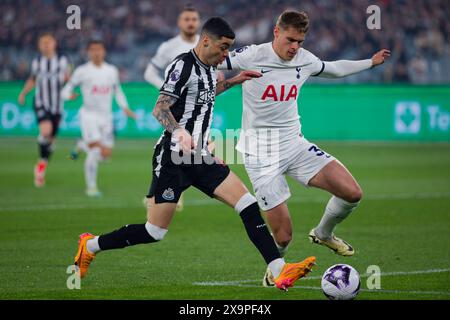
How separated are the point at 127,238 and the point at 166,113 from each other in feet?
3.89

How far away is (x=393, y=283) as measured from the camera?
8.35 m

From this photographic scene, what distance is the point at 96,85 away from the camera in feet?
58.4

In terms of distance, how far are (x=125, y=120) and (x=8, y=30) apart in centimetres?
619

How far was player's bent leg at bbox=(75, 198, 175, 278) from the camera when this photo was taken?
26.5 feet

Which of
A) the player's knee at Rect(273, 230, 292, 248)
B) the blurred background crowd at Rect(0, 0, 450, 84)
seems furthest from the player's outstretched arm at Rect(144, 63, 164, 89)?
the blurred background crowd at Rect(0, 0, 450, 84)

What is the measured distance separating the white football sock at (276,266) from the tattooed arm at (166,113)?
52.9 inches

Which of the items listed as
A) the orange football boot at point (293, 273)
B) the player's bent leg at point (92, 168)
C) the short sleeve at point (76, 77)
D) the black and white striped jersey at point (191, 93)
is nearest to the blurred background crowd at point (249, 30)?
the short sleeve at point (76, 77)

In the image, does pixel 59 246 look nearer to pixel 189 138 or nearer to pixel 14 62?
pixel 189 138

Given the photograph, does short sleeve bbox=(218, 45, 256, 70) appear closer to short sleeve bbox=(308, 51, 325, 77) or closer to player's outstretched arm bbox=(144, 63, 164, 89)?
short sleeve bbox=(308, 51, 325, 77)

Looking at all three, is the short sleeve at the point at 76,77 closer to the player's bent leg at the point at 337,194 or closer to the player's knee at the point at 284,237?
the player's bent leg at the point at 337,194

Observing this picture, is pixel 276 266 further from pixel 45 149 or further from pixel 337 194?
pixel 45 149

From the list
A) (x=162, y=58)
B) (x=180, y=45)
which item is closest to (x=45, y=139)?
(x=162, y=58)

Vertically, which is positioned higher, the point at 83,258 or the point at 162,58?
the point at 162,58
